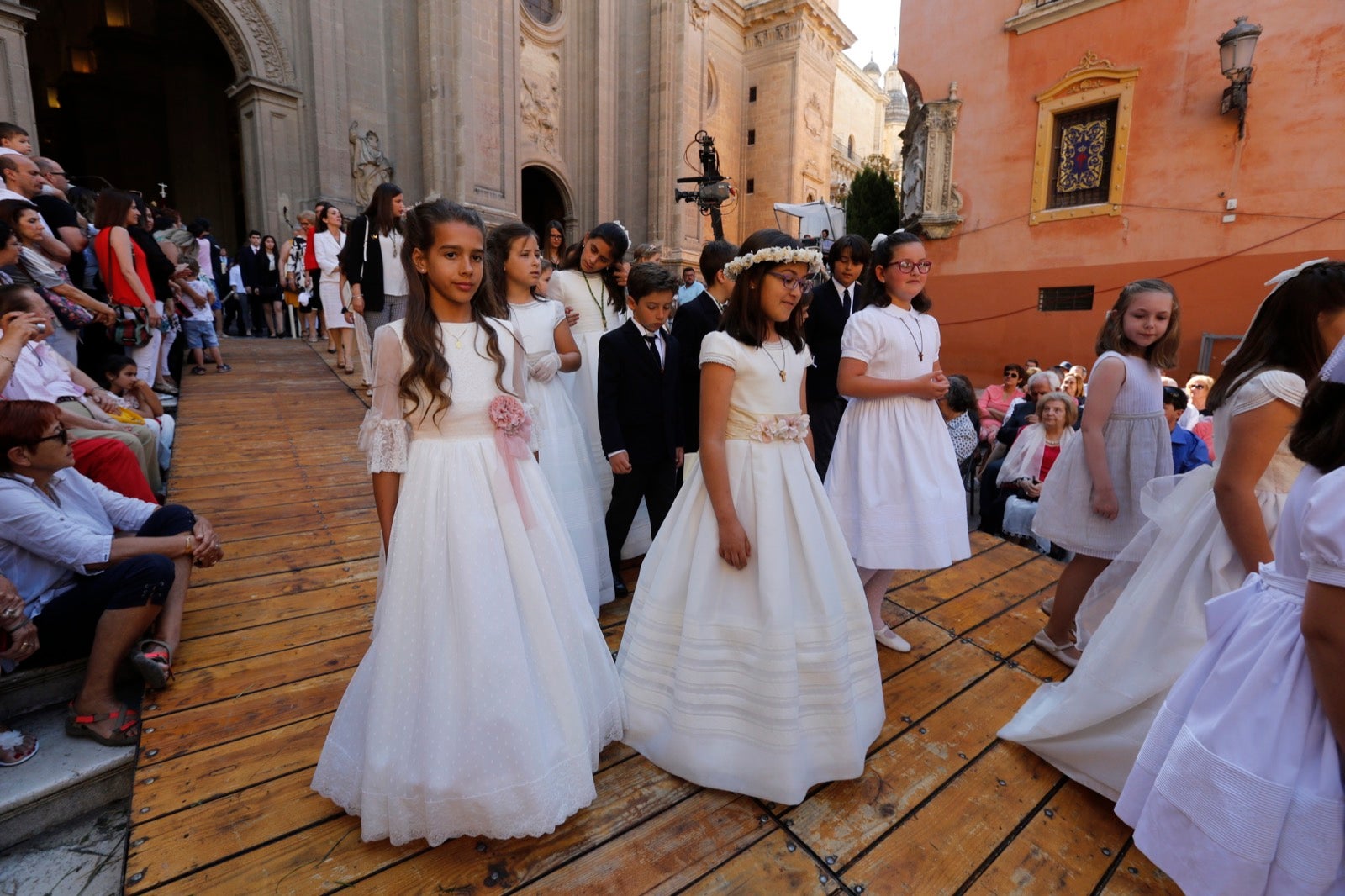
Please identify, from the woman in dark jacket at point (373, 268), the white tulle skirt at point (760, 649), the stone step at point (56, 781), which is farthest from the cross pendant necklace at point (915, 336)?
the woman in dark jacket at point (373, 268)

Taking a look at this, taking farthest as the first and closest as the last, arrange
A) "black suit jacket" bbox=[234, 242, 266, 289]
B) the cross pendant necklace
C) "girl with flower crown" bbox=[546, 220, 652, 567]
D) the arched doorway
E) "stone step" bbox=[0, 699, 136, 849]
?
the arched doorway → "black suit jacket" bbox=[234, 242, 266, 289] → "girl with flower crown" bbox=[546, 220, 652, 567] → the cross pendant necklace → "stone step" bbox=[0, 699, 136, 849]

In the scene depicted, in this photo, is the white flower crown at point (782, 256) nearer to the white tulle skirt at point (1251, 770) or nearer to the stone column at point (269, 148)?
the white tulle skirt at point (1251, 770)

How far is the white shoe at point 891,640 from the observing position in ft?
10.1

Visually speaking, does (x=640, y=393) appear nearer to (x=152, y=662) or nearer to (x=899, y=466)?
(x=899, y=466)

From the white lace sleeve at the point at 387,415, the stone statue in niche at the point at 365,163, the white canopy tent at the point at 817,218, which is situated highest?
the stone statue in niche at the point at 365,163

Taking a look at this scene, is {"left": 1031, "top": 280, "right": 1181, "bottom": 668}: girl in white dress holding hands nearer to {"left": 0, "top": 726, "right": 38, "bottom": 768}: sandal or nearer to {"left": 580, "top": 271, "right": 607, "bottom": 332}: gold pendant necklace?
{"left": 580, "top": 271, "right": 607, "bottom": 332}: gold pendant necklace

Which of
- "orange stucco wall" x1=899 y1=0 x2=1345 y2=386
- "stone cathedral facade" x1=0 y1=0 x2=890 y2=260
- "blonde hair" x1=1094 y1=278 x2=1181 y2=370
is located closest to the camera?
"blonde hair" x1=1094 y1=278 x2=1181 y2=370

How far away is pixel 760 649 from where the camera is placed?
208cm

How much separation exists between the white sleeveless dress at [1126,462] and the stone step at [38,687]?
4.24 metres

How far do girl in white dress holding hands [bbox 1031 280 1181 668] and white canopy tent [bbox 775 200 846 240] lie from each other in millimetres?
12585

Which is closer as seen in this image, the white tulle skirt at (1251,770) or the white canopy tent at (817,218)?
the white tulle skirt at (1251,770)

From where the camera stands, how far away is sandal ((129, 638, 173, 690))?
2512mm

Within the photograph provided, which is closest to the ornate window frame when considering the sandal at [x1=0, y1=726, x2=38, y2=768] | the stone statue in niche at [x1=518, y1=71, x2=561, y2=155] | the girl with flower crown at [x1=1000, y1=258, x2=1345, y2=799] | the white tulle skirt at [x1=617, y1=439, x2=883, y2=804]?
the girl with flower crown at [x1=1000, y1=258, x2=1345, y2=799]

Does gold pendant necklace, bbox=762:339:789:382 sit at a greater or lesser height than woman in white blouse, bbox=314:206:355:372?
lesser
